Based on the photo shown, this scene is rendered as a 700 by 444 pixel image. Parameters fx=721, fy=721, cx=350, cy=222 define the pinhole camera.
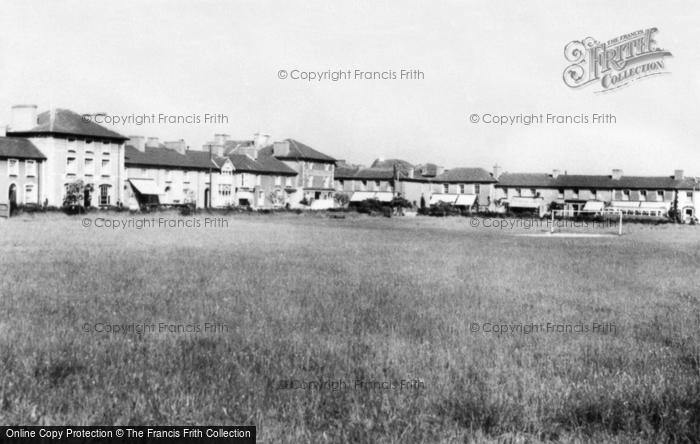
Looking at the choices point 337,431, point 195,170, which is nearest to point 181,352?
point 337,431

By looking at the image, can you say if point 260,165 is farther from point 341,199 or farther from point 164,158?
point 164,158

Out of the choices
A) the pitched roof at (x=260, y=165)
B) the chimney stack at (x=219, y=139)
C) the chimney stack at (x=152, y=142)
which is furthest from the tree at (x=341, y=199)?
the chimney stack at (x=152, y=142)

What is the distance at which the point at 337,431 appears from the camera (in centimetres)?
641

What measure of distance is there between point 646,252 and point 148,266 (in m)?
20.1

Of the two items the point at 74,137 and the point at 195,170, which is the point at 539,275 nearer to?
the point at 74,137

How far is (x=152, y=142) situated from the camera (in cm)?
9100

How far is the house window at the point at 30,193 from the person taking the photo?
7000cm

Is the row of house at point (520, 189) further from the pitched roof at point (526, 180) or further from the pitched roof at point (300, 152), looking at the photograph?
the pitched roof at point (300, 152)

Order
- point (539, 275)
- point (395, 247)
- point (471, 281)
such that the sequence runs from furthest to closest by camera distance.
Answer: point (395, 247), point (539, 275), point (471, 281)

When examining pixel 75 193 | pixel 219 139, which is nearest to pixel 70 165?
pixel 75 193

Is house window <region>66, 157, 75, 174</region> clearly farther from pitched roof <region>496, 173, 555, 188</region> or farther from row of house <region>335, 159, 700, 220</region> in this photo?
pitched roof <region>496, 173, 555, 188</region>

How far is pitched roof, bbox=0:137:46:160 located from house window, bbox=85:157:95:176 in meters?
5.13

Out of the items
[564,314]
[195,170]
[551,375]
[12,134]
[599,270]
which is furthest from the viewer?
[195,170]

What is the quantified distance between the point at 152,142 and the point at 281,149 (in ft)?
72.6
